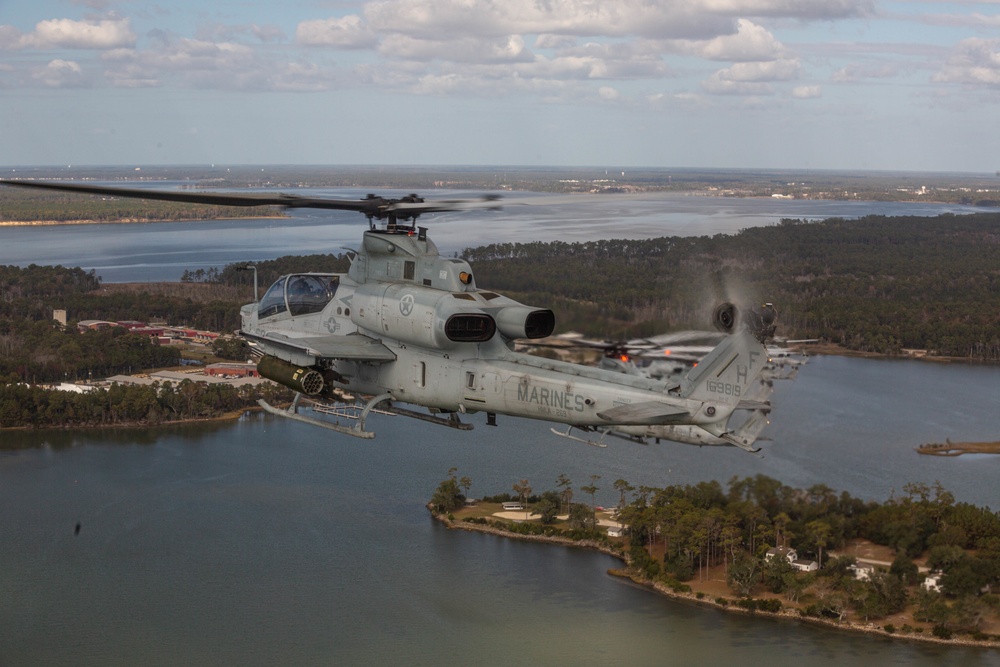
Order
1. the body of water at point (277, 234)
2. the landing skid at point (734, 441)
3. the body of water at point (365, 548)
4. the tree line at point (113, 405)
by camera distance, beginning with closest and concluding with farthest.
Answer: the landing skid at point (734, 441) < the body of water at point (365, 548) < the tree line at point (113, 405) < the body of water at point (277, 234)

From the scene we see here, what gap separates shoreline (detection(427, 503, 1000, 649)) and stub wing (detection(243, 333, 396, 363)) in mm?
16240

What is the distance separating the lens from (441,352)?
10688 mm

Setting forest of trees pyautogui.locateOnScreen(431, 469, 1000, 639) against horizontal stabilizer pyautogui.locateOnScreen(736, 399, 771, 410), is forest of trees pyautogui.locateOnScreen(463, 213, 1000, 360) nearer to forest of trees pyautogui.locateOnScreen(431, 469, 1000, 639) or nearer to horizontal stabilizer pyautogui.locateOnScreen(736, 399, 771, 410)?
A: horizontal stabilizer pyautogui.locateOnScreen(736, 399, 771, 410)

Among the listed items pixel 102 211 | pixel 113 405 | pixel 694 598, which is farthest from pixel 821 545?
pixel 102 211

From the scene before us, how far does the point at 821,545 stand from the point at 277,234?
82.7 metres

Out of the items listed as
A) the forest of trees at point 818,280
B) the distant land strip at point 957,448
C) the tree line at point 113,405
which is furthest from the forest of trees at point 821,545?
the tree line at point 113,405

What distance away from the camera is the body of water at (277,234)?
5903 centimetres

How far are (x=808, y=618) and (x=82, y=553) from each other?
55.7 feet

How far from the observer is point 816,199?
11219cm

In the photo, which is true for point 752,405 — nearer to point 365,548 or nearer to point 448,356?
point 448,356

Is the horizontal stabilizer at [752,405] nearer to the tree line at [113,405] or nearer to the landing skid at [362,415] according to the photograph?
the landing skid at [362,415]

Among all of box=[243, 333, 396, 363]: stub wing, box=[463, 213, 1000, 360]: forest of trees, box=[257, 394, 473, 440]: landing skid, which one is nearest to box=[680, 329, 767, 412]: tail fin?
box=[463, 213, 1000, 360]: forest of trees

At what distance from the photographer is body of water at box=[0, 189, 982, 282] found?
5903 cm

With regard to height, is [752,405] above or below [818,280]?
above
